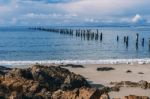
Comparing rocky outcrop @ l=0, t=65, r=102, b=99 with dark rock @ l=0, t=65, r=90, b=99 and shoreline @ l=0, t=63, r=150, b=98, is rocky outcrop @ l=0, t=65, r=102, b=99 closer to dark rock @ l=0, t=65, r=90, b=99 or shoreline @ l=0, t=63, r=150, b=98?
dark rock @ l=0, t=65, r=90, b=99

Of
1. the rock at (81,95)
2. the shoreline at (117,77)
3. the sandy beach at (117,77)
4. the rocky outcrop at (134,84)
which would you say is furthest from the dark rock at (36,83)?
the rocky outcrop at (134,84)

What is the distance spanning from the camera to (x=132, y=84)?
27859 mm

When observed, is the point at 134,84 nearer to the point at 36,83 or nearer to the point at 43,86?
the point at 43,86

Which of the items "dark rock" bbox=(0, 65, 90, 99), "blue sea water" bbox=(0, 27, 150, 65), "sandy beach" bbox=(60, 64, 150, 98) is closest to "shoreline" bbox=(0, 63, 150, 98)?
"sandy beach" bbox=(60, 64, 150, 98)

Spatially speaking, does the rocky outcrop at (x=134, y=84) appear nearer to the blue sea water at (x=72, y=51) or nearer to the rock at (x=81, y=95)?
the rock at (x=81, y=95)

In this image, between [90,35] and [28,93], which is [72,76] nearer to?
[28,93]

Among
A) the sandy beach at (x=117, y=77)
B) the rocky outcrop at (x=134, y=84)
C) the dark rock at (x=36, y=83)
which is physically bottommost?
the sandy beach at (x=117, y=77)

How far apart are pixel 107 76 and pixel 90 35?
7902cm

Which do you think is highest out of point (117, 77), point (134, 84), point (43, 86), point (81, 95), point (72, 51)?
point (81, 95)

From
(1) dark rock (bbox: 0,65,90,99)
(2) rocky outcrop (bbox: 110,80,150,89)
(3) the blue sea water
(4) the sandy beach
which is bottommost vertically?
(3) the blue sea water

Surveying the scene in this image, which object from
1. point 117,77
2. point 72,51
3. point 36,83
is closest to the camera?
point 36,83

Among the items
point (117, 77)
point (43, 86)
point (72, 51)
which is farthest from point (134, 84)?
point (72, 51)

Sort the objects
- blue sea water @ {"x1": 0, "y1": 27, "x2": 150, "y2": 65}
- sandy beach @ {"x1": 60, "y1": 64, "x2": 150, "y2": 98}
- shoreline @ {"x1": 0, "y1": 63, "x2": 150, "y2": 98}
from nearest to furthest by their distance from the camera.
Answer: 1. shoreline @ {"x1": 0, "y1": 63, "x2": 150, "y2": 98}
2. sandy beach @ {"x1": 60, "y1": 64, "x2": 150, "y2": 98}
3. blue sea water @ {"x1": 0, "y1": 27, "x2": 150, "y2": 65}

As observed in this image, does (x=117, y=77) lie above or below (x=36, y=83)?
below
